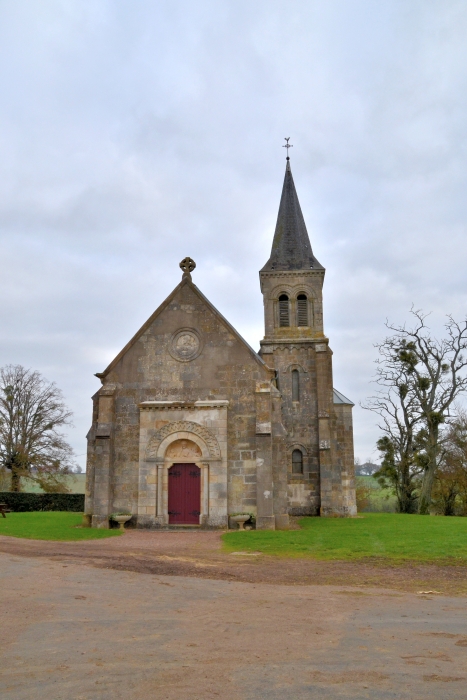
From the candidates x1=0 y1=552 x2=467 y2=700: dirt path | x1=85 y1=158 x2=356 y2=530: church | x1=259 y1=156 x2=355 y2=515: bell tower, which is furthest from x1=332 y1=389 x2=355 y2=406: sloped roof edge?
x1=0 y1=552 x2=467 y2=700: dirt path

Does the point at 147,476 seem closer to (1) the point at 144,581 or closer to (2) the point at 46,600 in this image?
(1) the point at 144,581

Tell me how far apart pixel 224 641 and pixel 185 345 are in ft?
58.7

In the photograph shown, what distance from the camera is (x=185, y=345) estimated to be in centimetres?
2500

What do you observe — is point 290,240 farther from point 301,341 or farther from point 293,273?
point 301,341

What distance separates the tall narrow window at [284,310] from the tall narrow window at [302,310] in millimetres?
701

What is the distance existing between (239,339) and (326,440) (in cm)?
1140

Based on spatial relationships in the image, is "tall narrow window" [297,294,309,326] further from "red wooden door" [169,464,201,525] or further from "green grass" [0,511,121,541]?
"green grass" [0,511,121,541]

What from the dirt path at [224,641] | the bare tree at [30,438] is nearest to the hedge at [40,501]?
the bare tree at [30,438]

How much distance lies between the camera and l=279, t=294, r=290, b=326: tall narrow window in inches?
1460

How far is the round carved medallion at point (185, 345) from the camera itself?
2483 centimetres

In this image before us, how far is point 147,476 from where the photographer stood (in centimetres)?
2373

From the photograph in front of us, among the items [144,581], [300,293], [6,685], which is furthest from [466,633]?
[300,293]

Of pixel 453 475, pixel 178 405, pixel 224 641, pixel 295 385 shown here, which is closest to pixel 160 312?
pixel 178 405

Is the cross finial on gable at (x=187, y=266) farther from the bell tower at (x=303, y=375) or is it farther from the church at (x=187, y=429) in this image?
the bell tower at (x=303, y=375)
